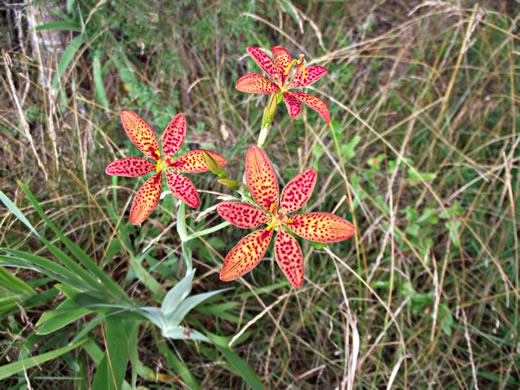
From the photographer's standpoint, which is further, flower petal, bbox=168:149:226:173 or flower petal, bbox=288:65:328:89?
flower petal, bbox=288:65:328:89

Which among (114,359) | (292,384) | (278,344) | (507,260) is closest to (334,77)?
(507,260)

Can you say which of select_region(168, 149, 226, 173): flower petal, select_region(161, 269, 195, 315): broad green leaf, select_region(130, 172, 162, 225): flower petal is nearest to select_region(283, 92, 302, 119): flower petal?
select_region(168, 149, 226, 173): flower petal

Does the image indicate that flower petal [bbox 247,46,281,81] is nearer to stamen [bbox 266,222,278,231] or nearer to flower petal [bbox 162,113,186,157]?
flower petal [bbox 162,113,186,157]

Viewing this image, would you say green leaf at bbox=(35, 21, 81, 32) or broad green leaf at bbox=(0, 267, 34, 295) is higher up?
green leaf at bbox=(35, 21, 81, 32)

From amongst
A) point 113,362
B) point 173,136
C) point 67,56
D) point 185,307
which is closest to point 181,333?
point 185,307

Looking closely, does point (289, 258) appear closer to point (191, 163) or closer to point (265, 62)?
point (191, 163)

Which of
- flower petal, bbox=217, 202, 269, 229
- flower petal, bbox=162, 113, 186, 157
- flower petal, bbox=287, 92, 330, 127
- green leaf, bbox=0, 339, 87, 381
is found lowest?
green leaf, bbox=0, 339, 87, 381

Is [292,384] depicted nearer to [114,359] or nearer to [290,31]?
[114,359]
